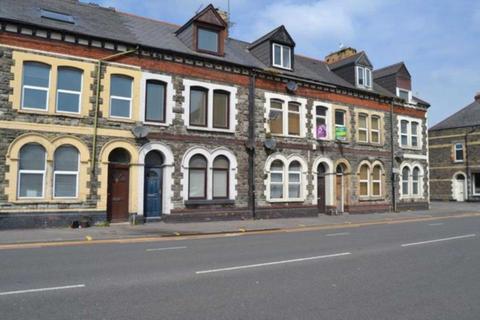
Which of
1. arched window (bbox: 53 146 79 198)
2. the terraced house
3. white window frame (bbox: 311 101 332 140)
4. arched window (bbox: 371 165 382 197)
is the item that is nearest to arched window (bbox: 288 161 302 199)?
the terraced house

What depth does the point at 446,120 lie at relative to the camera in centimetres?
4166

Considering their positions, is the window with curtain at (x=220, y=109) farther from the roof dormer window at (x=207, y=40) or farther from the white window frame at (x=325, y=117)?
the white window frame at (x=325, y=117)

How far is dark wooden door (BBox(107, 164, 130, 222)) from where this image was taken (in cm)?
1697

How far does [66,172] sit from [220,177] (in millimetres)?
7026

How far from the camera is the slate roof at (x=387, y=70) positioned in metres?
28.3

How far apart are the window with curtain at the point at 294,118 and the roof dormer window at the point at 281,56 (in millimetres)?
2329

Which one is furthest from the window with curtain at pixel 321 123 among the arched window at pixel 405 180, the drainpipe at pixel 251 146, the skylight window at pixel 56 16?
the skylight window at pixel 56 16

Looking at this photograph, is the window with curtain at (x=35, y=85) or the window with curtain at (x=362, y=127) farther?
the window with curtain at (x=362, y=127)

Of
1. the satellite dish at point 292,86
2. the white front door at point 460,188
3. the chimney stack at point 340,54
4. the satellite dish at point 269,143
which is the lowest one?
the white front door at point 460,188

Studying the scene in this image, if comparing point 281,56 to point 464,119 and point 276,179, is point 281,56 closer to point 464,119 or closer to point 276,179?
point 276,179

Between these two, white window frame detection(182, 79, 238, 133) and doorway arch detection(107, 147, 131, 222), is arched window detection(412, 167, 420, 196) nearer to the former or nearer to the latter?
white window frame detection(182, 79, 238, 133)

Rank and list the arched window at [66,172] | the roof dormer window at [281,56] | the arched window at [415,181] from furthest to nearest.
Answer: the arched window at [415,181] → the roof dormer window at [281,56] → the arched window at [66,172]

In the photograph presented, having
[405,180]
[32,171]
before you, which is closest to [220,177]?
[32,171]

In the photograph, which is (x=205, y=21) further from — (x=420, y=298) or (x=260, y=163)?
(x=420, y=298)
